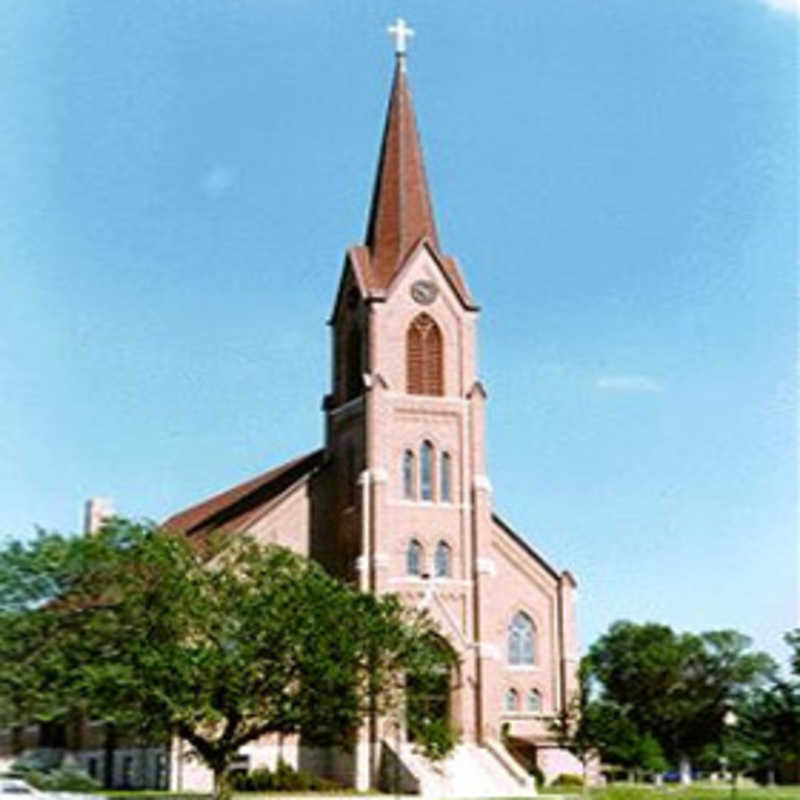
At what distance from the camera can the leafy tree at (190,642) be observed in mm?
47594

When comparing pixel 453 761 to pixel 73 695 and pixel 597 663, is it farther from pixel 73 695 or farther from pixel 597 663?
pixel 597 663

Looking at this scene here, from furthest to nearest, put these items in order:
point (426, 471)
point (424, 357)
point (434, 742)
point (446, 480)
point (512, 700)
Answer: point (512, 700) → point (424, 357) → point (446, 480) → point (426, 471) → point (434, 742)

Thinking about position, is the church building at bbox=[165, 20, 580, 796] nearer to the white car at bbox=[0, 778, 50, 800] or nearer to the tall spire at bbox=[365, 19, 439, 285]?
the tall spire at bbox=[365, 19, 439, 285]

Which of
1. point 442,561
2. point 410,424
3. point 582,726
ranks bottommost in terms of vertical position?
point 582,726

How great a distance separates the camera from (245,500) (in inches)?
2963

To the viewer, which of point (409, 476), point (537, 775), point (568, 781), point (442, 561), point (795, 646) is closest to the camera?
point (795, 646)

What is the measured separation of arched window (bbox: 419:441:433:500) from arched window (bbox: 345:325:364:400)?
4.21 meters

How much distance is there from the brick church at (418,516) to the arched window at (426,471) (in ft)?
0.25

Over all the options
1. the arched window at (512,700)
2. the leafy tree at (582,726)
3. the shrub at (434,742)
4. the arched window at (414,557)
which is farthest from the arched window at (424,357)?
the shrub at (434,742)

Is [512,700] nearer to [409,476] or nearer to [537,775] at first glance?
[537,775]

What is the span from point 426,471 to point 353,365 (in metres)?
6.71

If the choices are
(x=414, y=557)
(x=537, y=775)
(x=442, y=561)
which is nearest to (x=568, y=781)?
(x=537, y=775)

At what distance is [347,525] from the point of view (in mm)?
66812

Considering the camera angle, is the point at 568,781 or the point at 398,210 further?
the point at 398,210
